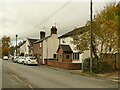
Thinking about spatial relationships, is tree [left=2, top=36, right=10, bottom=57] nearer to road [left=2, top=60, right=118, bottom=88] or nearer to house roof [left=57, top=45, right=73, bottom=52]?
house roof [left=57, top=45, right=73, bottom=52]

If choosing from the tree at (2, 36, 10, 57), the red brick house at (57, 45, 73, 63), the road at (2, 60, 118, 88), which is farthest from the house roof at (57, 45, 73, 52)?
the tree at (2, 36, 10, 57)

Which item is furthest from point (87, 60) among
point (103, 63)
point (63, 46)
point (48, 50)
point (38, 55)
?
point (38, 55)

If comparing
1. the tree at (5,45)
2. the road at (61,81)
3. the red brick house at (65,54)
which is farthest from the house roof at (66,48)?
the tree at (5,45)

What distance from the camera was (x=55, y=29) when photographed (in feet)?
196

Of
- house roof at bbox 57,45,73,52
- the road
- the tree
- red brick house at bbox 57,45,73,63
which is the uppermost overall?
the tree

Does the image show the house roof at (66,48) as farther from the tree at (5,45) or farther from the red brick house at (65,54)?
the tree at (5,45)

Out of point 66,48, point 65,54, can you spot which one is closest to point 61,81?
point 65,54

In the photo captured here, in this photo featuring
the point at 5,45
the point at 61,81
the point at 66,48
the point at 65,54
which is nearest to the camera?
the point at 61,81

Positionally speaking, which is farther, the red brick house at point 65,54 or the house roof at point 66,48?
the house roof at point 66,48

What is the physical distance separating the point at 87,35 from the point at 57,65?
13517mm

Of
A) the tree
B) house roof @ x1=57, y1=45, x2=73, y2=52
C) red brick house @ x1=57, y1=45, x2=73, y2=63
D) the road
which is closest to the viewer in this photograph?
the road

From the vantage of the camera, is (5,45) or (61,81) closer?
(61,81)

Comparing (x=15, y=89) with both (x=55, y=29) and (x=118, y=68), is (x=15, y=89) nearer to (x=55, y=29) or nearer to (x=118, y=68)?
(x=118, y=68)

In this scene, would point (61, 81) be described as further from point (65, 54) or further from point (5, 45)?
point (5, 45)
